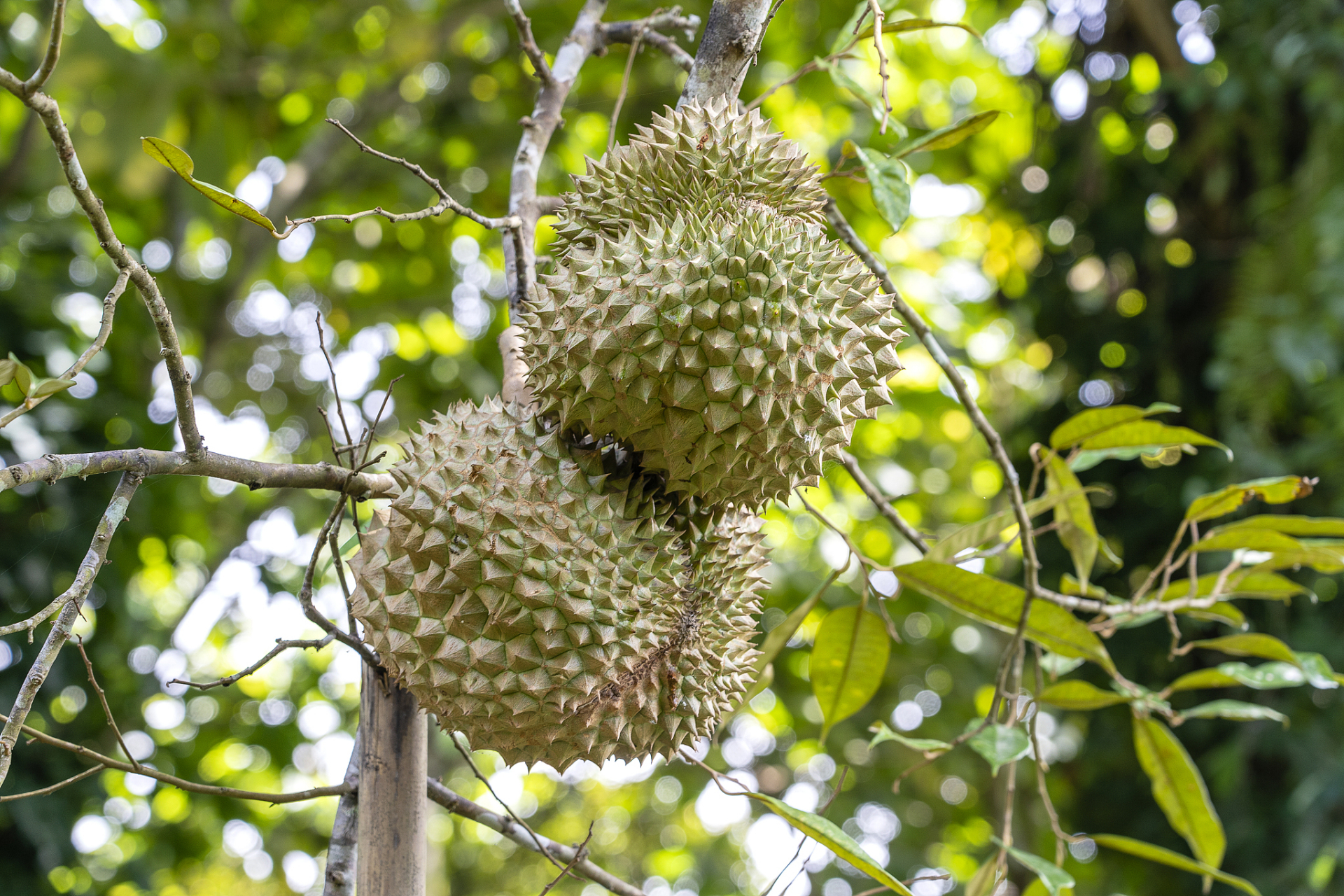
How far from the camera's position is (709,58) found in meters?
1.30

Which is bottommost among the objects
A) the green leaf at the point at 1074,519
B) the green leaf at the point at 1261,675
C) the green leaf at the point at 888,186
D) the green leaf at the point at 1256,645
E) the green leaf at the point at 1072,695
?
the green leaf at the point at 1261,675

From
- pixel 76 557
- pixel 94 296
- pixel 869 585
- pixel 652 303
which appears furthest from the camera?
pixel 94 296

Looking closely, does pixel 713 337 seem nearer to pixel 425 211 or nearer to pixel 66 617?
pixel 425 211

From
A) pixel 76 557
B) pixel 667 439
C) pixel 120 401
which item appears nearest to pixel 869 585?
pixel 667 439

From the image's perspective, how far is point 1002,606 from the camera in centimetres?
161

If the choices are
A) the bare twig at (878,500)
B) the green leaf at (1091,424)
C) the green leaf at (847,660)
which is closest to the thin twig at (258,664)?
the bare twig at (878,500)

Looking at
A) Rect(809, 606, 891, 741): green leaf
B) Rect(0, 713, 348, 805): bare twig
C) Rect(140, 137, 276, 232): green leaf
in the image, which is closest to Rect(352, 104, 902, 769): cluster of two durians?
Rect(0, 713, 348, 805): bare twig

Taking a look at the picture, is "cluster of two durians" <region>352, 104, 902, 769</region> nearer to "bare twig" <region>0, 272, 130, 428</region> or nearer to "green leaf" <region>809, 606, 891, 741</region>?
"bare twig" <region>0, 272, 130, 428</region>

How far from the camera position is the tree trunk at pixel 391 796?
1.12 m

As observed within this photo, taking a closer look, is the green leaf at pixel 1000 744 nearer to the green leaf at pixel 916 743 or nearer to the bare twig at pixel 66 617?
the green leaf at pixel 916 743

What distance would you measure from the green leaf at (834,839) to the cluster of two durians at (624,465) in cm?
18

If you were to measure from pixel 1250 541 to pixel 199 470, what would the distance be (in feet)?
5.92

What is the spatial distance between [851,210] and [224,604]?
3268mm

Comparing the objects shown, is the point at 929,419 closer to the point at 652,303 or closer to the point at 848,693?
the point at 848,693
